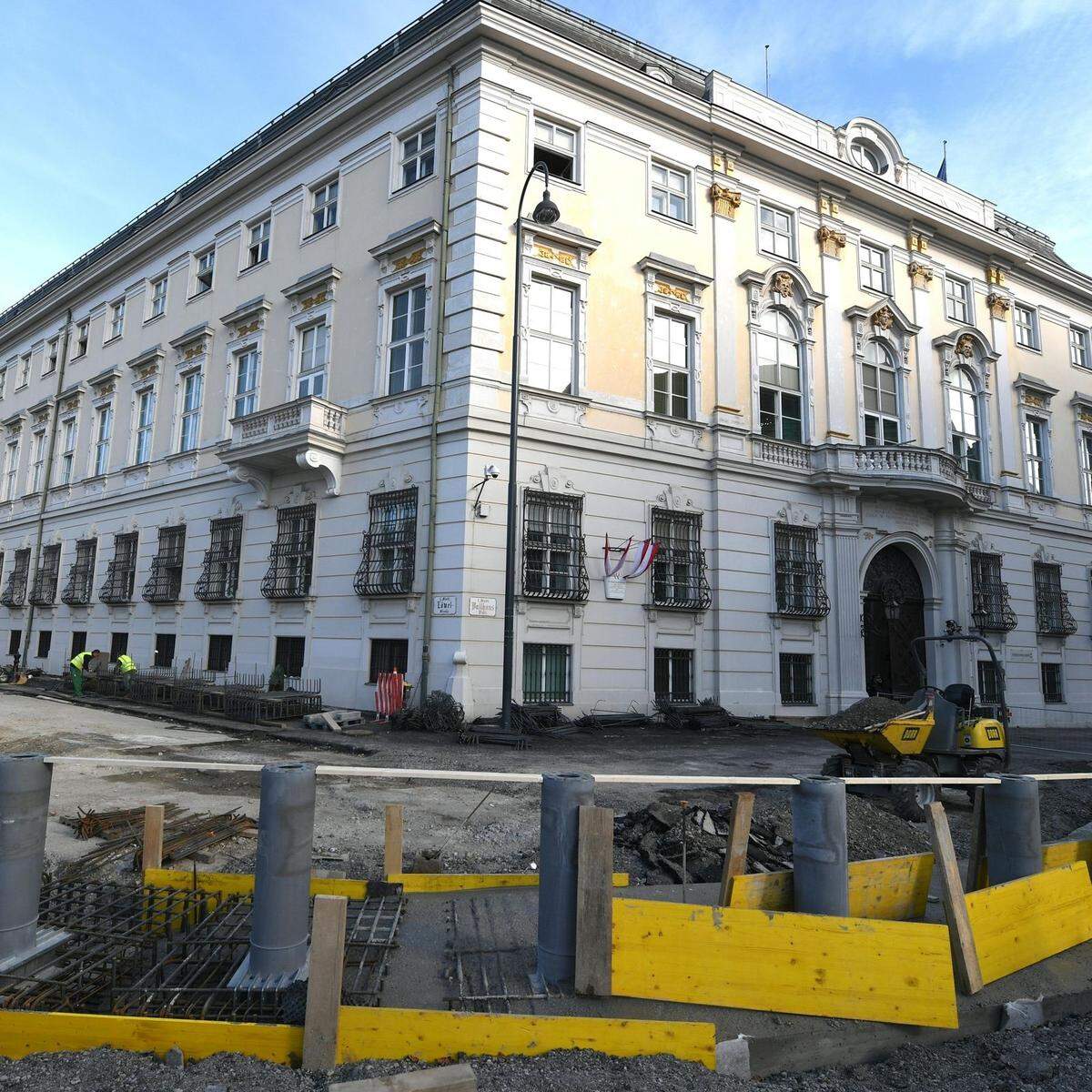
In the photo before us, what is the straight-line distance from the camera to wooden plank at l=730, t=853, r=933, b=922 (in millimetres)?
4219

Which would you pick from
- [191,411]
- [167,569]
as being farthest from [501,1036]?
[191,411]

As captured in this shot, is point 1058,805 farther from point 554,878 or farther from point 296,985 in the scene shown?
point 296,985

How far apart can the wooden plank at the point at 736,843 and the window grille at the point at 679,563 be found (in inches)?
518

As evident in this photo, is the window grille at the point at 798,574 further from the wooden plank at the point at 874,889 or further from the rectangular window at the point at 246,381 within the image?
the wooden plank at the point at 874,889

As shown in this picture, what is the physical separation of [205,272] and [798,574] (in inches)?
785

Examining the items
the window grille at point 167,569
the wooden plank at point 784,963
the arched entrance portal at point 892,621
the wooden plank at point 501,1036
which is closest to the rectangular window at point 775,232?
the arched entrance portal at point 892,621

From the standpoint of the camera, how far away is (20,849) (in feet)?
12.5

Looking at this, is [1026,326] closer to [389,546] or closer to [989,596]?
[989,596]

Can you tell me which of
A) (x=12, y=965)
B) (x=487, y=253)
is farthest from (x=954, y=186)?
(x=12, y=965)

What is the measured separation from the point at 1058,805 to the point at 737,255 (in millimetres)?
15189

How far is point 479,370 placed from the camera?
51.3ft

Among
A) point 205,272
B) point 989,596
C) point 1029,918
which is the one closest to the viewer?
point 1029,918

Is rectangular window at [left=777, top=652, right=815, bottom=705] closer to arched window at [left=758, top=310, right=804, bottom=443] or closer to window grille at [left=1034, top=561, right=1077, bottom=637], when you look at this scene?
arched window at [left=758, top=310, right=804, bottom=443]

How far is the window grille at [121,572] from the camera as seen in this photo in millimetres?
24000
